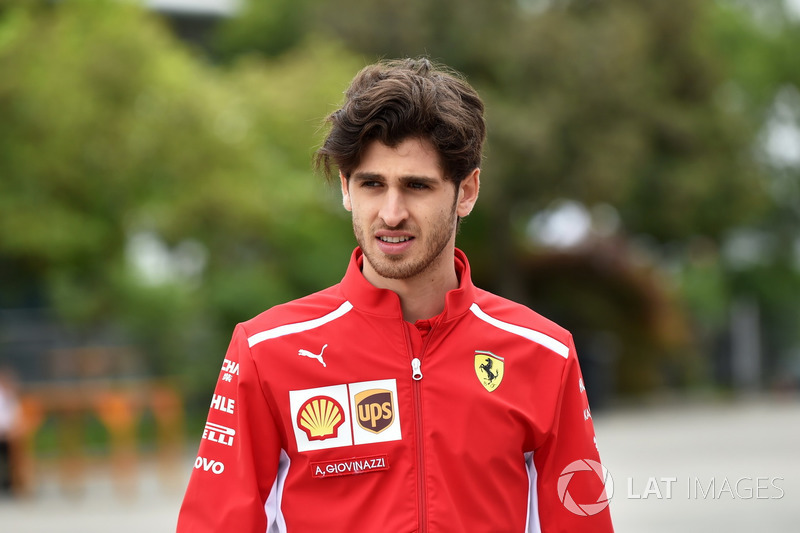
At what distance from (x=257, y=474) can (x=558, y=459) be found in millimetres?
756

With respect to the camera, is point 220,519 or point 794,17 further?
point 794,17

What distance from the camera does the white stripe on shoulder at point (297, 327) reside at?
9.66 feet

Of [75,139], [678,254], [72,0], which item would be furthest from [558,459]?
[678,254]

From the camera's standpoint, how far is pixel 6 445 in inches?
548

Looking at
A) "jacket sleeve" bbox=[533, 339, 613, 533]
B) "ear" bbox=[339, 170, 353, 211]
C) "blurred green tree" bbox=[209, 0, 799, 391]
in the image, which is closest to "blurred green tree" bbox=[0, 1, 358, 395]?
"blurred green tree" bbox=[209, 0, 799, 391]

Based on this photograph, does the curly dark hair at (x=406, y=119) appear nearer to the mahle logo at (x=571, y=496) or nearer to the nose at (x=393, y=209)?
the nose at (x=393, y=209)

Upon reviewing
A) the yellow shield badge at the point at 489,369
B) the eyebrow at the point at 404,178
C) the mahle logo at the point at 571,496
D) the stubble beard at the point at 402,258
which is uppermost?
the eyebrow at the point at 404,178

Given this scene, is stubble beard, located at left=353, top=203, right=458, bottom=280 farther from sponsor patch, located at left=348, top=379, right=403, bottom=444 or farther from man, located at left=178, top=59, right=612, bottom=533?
sponsor patch, located at left=348, top=379, right=403, bottom=444

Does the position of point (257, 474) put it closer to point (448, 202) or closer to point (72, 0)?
point (448, 202)

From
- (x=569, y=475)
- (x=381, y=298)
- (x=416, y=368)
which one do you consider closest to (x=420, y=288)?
(x=381, y=298)

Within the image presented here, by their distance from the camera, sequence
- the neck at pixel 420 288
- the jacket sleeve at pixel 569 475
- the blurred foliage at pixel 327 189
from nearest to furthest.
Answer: the jacket sleeve at pixel 569 475 → the neck at pixel 420 288 → the blurred foliage at pixel 327 189

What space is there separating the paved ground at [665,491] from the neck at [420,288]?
17.5ft

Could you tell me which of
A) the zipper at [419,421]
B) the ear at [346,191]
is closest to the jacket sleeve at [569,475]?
the zipper at [419,421]

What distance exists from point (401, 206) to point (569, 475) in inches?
31.4
